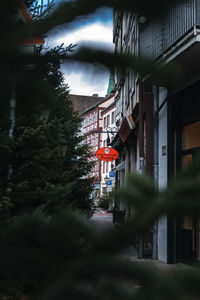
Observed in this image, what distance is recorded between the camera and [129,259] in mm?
582

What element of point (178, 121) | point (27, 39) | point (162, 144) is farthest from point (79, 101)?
point (27, 39)

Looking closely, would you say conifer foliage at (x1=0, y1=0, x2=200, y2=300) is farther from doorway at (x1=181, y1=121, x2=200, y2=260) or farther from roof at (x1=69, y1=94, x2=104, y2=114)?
doorway at (x1=181, y1=121, x2=200, y2=260)

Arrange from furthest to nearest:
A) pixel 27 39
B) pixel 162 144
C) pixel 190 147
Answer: pixel 162 144 < pixel 190 147 < pixel 27 39

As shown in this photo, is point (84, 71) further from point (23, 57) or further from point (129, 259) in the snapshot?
point (129, 259)

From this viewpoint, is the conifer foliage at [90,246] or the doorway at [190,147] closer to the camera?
the conifer foliage at [90,246]

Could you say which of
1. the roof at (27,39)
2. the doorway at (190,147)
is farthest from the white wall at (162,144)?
the roof at (27,39)

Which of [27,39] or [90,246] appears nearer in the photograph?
[90,246]

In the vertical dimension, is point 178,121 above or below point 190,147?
above

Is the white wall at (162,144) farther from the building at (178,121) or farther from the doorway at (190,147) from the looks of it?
the doorway at (190,147)

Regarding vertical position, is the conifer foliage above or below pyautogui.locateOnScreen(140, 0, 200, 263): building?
below

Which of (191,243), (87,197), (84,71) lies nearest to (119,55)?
(84,71)

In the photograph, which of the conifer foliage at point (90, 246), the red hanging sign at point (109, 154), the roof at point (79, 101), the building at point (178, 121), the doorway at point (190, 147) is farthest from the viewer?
the red hanging sign at point (109, 154)

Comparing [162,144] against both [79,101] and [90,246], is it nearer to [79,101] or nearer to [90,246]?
[79,101]

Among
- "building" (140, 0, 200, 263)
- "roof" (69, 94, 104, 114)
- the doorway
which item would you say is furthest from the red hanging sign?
the doorway
